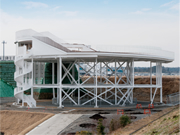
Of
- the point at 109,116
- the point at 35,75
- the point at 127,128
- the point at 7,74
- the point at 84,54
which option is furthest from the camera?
the point at 7,74

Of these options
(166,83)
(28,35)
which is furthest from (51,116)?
(166,83)

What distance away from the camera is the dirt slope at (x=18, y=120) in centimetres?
2594

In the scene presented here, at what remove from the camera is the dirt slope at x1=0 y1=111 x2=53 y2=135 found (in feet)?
85.1

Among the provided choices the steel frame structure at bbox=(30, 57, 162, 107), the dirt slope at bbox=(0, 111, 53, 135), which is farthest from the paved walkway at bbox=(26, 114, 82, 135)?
the steel frame structure at bbox=(30, 57, 162, 107)

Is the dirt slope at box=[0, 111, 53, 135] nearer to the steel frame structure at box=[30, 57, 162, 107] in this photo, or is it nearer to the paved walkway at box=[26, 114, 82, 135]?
the paved walkway at box=[26, 114, 82, 135]

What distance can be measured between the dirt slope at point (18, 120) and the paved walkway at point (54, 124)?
139 cm

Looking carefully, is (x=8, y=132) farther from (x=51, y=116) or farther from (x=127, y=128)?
(x=127, y=128)

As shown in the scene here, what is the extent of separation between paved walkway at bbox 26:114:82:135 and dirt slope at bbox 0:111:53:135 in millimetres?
1388

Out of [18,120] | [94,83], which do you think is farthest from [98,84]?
[18,120]

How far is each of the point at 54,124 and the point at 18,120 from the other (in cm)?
713

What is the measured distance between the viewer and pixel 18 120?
2781 centimetres

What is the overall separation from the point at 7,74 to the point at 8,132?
1009 inches

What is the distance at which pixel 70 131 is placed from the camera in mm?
20188

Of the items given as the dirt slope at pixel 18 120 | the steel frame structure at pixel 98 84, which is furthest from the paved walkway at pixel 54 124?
the steel frame structure at pixel 98 84
